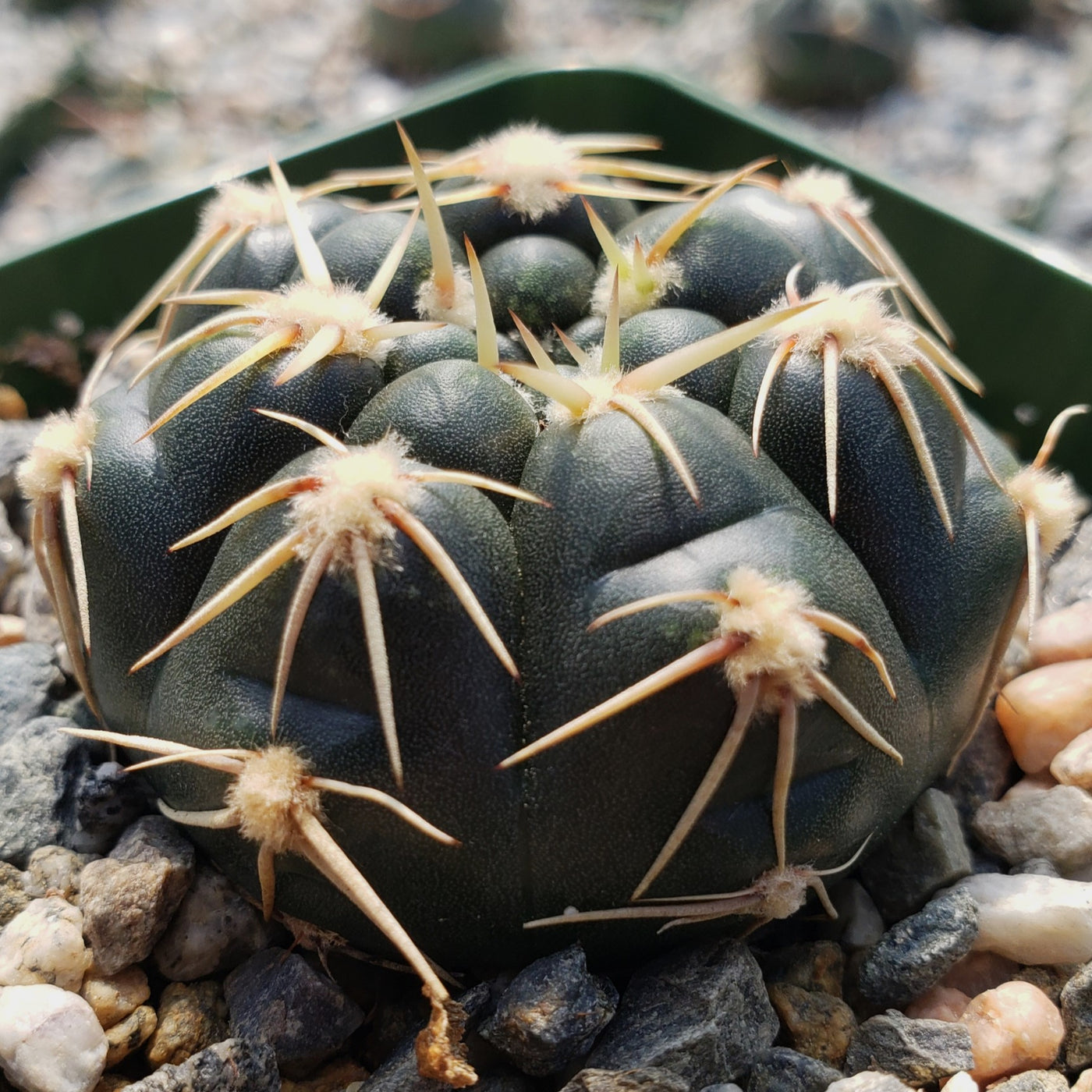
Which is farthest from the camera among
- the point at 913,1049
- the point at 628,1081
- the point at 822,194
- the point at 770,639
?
the point at 822,194

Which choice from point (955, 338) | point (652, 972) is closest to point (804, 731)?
point (652, 972)

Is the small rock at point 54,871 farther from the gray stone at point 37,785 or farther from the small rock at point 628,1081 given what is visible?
the small rock at point 628,1081

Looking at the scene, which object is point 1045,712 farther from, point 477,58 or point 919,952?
point 477,58

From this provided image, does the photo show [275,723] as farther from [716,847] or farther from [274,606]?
[716,847]

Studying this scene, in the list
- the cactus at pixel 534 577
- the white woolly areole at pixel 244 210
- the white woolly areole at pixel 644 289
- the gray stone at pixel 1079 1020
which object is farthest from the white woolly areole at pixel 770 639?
the white woolly areole at pixel 244 210

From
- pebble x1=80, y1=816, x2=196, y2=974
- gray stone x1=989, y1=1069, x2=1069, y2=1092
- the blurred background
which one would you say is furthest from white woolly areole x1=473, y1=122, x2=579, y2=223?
the blurred background

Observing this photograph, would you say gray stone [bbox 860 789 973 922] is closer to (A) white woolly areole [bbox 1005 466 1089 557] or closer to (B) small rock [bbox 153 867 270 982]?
(A) white woolly areole [bbox 1005 466 1089 557]

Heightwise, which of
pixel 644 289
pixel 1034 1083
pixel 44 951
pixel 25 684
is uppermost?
pixel 644 289

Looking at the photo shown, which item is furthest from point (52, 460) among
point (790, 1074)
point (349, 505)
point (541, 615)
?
point (790, 1074)
